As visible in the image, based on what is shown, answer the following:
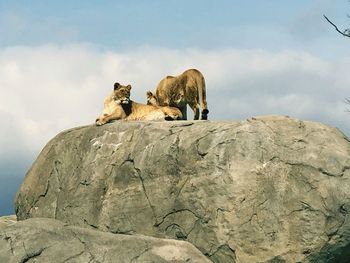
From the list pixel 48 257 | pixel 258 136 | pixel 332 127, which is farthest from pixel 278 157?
pixel 48 257

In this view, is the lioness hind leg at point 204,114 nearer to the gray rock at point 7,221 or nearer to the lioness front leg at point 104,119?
the lioness front leg at point 104,119

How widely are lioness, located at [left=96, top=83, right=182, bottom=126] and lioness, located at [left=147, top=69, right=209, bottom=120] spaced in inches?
37.0

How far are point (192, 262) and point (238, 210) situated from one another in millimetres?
1668

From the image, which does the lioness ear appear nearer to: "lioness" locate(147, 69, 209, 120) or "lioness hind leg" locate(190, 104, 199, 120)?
"lioness" locate(147, 69, 209, 120)

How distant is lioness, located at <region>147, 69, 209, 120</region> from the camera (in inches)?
795

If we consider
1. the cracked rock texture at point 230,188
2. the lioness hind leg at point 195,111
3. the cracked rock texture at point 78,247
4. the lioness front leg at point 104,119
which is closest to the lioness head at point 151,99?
the lioness hind leg at point 195,111

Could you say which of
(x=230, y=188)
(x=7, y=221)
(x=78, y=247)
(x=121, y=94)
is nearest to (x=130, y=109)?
(x=121, y=94)

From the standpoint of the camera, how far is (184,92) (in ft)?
67.1

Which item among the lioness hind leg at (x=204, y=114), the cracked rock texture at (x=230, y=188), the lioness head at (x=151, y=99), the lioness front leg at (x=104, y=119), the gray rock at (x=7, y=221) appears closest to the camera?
the cracked rock texture at (x=230, y=188)

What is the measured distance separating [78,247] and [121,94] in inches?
252

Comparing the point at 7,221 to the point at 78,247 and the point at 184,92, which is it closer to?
the point at 184,92

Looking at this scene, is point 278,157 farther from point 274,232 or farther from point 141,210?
point 141,210

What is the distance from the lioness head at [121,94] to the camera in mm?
19156

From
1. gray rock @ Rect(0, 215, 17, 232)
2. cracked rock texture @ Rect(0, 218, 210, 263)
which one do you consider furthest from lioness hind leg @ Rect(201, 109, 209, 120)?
cracked rock texture @ Rect(0, 218, 210, 263)
